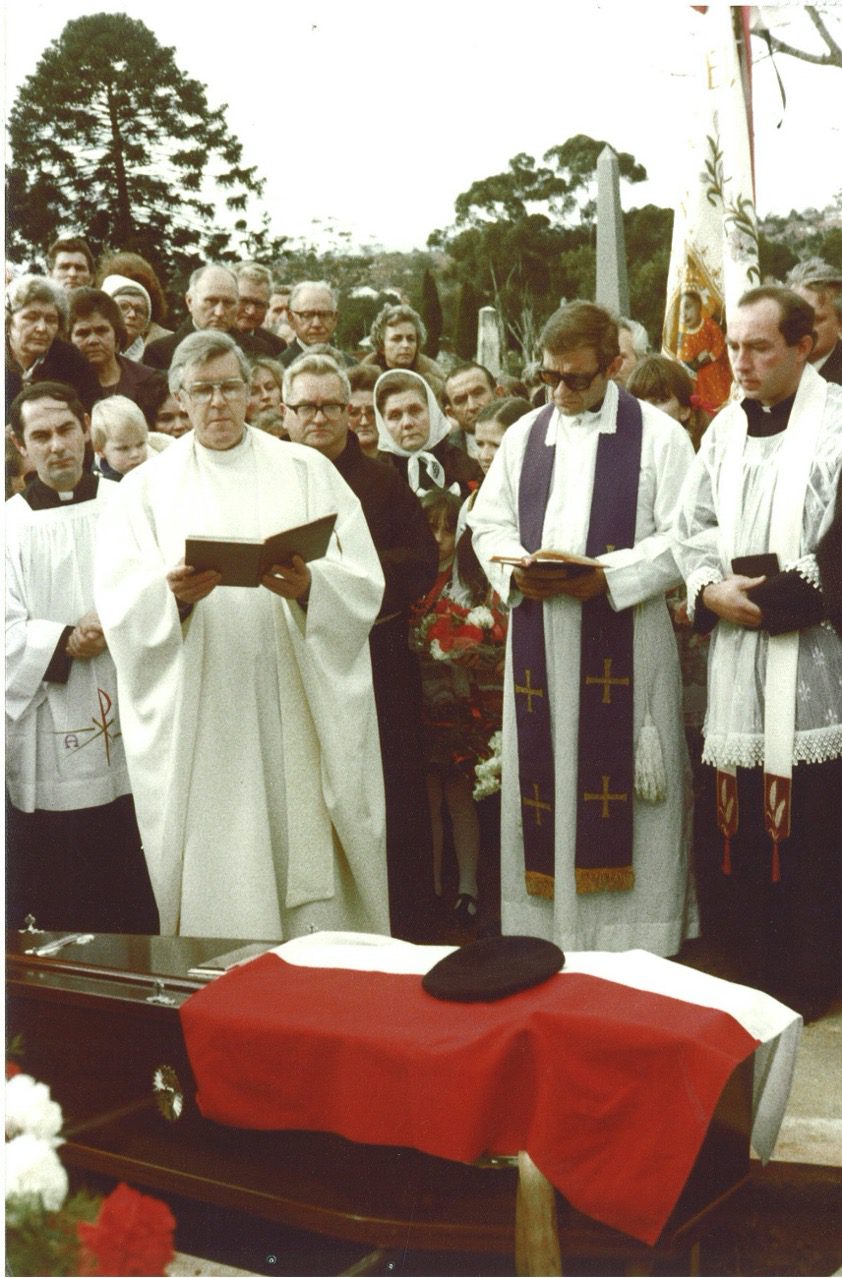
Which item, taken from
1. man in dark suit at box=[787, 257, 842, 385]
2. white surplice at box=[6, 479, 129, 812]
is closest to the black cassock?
white surplice at box=[6, 479, 129, 812]

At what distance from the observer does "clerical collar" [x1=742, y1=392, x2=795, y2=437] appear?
→ 4.24 m

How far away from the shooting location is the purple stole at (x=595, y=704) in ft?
15.0

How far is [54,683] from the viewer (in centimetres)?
422

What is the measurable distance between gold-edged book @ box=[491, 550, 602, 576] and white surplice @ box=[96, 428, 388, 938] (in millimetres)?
392

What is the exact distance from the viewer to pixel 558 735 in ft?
15.1

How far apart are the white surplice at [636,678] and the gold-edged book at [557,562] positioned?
0.24ft

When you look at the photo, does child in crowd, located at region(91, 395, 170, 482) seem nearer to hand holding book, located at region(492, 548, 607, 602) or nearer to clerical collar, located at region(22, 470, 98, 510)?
clerical collar, located at region(22, 470, 98, 510)

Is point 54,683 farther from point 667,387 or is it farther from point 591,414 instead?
point 667,387

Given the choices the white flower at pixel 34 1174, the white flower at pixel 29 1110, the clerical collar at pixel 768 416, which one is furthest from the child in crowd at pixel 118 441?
the white flower at pixel 34 1174

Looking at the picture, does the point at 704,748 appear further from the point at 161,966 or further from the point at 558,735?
the point at 161,966

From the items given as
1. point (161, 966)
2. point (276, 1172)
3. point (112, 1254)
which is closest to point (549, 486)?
point (161, 966)

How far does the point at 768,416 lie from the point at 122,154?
186 centimetres

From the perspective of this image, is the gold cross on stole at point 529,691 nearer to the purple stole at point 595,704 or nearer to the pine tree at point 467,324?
the purple stole at point 595,704

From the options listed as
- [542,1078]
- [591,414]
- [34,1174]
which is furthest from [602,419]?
[34,1174]
